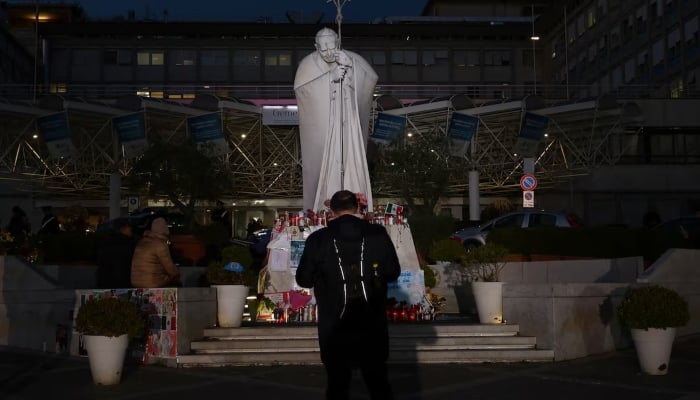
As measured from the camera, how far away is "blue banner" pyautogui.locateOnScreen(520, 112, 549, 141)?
137 ft

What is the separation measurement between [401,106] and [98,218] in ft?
75.7

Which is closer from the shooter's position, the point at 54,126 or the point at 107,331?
the point at 107,331

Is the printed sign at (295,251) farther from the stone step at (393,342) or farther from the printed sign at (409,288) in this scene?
the stone step at (393,342)

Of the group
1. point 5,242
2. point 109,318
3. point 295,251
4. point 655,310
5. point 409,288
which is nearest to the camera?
point 109,318

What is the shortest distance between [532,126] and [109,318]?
34470mm

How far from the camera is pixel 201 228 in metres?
24.1

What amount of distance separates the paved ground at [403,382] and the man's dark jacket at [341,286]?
2995mm

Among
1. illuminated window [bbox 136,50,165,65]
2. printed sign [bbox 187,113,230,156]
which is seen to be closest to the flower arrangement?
printed sign [bbox 187,113,230,156]

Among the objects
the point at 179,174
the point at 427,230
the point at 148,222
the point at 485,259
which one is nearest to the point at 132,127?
the point at 179,174

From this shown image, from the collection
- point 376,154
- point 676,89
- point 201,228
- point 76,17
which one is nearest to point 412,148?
point 376,154

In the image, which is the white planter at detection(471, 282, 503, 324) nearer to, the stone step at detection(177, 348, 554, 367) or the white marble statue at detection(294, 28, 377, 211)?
the stone step at detection(177, 348, 554, 367)

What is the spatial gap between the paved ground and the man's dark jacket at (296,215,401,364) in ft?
9.83

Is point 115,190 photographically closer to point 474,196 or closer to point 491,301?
point 474,196

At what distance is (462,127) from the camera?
135 ft
